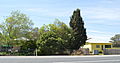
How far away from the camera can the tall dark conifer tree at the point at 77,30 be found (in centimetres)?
3606

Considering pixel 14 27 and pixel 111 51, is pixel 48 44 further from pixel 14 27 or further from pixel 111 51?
pixel 111 51

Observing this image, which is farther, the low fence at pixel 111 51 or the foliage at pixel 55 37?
the low fence at pixel 111 51

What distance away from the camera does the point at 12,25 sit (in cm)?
3353

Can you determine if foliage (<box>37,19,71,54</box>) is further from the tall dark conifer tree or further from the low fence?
the low fence

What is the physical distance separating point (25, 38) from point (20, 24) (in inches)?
115

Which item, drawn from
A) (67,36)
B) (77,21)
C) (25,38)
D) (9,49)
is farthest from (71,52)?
(9,49)

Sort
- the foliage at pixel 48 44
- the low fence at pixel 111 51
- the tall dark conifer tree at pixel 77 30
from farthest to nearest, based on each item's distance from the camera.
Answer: the low fence at pixel 111 51 → the tall dark conifer tree at pixel 77 30 → the foliage at pixel 48 44

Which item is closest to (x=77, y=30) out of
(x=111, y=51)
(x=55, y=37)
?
(x=55, y=37)

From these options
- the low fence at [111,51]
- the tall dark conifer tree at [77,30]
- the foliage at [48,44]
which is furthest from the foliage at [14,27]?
the low fence at [111,51]

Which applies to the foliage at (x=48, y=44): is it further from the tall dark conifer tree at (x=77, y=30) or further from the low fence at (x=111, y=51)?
the low fence at (x=111, y=51)

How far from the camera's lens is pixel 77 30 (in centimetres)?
3659

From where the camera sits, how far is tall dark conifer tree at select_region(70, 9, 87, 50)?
3606cm

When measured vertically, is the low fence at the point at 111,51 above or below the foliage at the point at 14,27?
below

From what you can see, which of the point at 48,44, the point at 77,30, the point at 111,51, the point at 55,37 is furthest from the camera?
the point at 111,51
